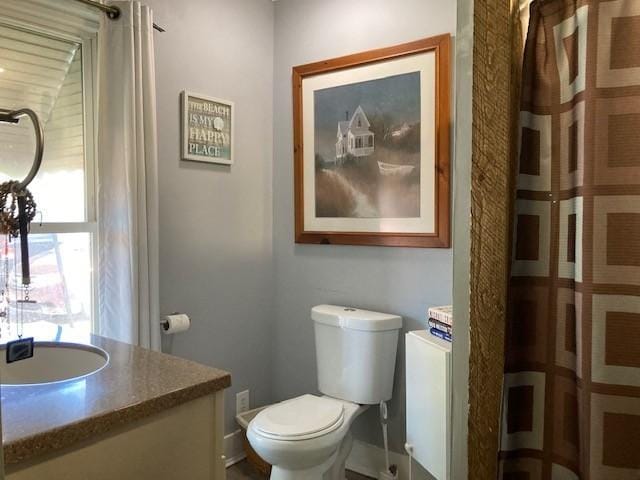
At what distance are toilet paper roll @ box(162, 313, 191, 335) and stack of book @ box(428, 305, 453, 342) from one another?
110cm

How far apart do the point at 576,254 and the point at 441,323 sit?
78 centimetres

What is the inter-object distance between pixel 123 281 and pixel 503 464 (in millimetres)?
1484

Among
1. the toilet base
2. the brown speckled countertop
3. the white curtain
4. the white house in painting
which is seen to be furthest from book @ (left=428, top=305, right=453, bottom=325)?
the white curtain

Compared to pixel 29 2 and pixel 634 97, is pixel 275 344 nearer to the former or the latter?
pixel 29 2

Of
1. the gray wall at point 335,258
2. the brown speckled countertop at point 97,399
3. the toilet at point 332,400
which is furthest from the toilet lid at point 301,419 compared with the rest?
the brown speckled countertop at point 97,399

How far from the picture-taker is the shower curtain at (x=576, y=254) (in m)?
1.15

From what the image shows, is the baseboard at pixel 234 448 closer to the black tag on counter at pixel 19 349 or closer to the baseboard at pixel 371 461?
the baseboard at pixel 371 461

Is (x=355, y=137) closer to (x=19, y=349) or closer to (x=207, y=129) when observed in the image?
(x=207, y=129)

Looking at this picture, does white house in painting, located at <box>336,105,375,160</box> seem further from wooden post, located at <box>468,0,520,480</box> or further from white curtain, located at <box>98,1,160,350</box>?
wooden post, located at <box>468,0,520,480</box>

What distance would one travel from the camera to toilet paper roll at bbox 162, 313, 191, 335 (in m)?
2.19

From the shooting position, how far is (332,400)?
2.24 metres

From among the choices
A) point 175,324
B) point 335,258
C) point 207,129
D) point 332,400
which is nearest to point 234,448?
point 332,400

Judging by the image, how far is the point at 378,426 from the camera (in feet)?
8.02

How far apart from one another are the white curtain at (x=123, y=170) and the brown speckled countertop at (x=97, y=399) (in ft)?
2.28
